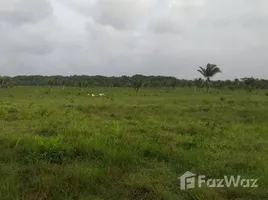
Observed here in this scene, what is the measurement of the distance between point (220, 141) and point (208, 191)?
4577mm

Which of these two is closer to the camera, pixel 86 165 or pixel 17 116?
pixel 86 165

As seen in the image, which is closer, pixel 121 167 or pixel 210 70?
pixel 121 167

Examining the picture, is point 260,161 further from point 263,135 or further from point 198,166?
point 263,135

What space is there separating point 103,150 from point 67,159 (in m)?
0.79

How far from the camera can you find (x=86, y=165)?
23.4 ft

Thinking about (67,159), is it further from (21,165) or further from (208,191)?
Answer: (208,191)

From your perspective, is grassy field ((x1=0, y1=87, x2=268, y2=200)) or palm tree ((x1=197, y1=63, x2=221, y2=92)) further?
palm tree ((x1=197, y1=63, x2=221, y2=92))

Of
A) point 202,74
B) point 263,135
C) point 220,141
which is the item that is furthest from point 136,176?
point 202,74

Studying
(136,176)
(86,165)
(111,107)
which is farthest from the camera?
(111,107)

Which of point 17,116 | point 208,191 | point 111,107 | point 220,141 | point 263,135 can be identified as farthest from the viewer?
point 111,107

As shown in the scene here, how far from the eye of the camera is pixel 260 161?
7.53 m

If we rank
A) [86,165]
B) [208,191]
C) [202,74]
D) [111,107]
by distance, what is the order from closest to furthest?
[208,191]
[86,165]
[111,107]
[202,74]

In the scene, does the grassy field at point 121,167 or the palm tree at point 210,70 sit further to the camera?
the palm tree at point 210,70

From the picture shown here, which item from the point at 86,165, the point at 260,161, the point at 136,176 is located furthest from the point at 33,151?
the point at 260,161
